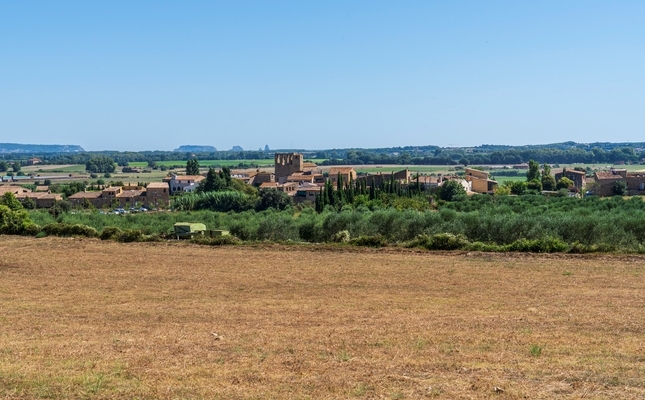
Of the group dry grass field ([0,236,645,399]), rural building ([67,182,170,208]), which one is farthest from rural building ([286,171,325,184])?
dry grass field ([0,236,645,399])

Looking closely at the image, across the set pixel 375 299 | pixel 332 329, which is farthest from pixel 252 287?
pixel 332 329

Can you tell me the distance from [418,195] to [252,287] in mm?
52292

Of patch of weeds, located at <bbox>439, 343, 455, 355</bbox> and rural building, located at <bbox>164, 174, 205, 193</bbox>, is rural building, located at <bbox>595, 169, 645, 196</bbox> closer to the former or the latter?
rural building, located at <bbox>164, 174, 205, 193</bbox>

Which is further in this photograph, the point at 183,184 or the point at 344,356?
the point at 183,184

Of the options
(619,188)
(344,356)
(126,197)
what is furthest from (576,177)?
(344,356)

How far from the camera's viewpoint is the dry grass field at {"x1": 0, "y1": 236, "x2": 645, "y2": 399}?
A: 944 cm

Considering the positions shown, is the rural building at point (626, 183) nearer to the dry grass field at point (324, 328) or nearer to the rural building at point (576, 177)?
the rural building at point (576, 177)

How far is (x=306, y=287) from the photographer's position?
19.4 meters

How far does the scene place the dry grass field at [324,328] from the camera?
944cm

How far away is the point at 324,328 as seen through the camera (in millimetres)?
13500

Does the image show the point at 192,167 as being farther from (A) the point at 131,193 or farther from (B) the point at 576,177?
(B) the point at 576,177

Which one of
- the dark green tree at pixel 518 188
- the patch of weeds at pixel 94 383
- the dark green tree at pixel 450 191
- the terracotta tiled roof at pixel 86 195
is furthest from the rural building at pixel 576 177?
the patch of weeds at pixel 94 383

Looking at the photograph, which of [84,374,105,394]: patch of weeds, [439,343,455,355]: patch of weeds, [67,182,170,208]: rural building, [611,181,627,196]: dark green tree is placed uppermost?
[84,374,105,394]: patch of weeds

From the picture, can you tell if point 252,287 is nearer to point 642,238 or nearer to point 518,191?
point 642,238
